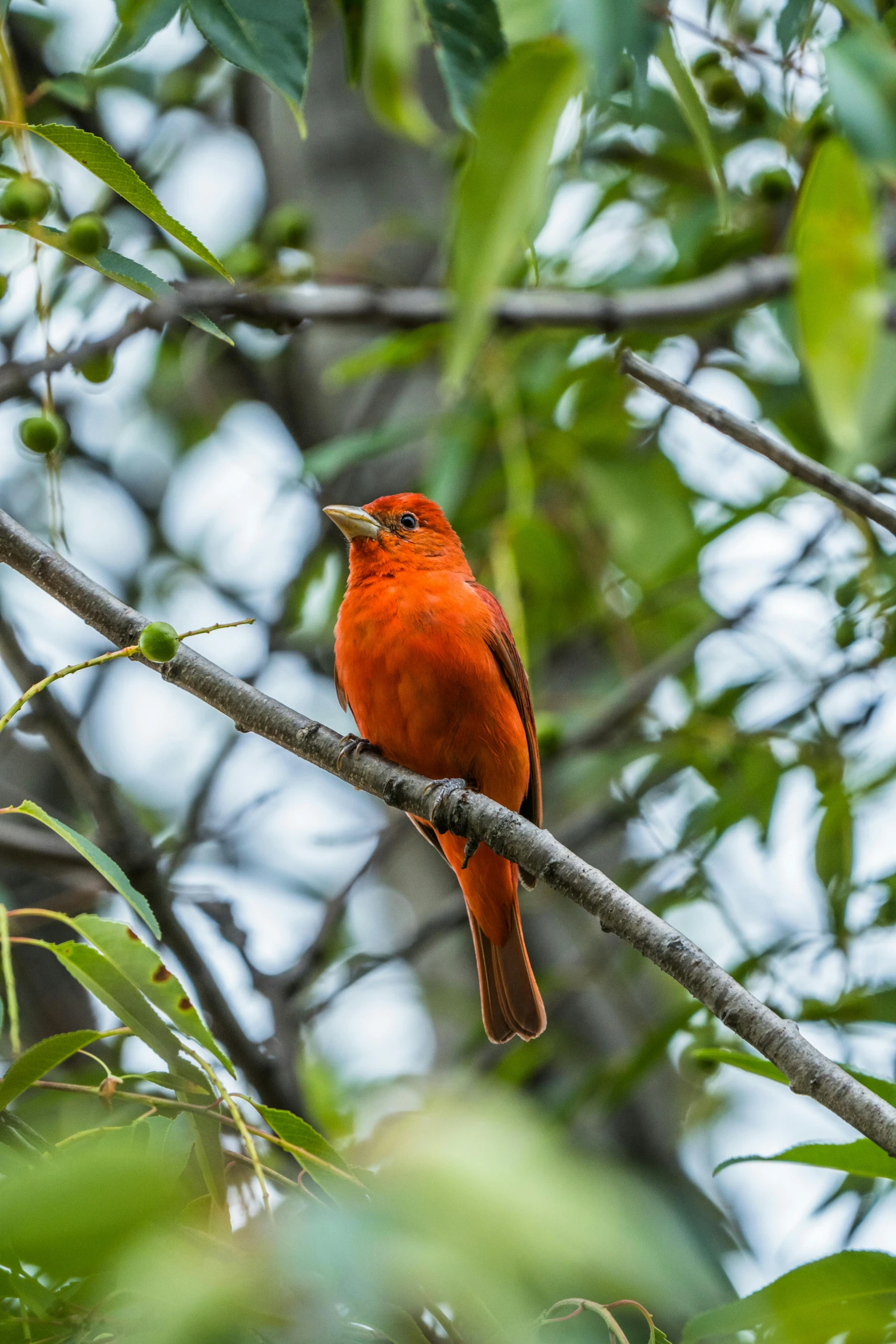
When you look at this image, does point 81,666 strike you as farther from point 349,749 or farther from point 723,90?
point 723,90

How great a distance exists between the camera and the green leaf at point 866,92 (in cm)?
153

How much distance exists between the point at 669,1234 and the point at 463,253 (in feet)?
4.05

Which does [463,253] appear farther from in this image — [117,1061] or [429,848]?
[429,848]

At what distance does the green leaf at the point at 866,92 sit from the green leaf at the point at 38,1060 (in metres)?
1.57

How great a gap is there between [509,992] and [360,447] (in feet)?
6.56

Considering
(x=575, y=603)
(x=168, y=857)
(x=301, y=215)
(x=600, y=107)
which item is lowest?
(x=600, y=107)

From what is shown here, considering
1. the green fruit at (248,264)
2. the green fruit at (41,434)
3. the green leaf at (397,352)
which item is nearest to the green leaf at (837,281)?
the green fruit at (41,434)

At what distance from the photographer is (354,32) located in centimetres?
253

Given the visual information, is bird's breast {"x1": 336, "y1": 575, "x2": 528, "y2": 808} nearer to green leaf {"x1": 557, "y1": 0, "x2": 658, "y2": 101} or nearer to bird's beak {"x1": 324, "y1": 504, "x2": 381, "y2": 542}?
bird's beak {"x1": 324, "y1": 504, "x2": 381, "y2": 542}

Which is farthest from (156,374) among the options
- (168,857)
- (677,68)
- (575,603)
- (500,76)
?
(500,76)

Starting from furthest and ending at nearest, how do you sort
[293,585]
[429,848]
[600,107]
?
[429,848]
[293,585]
[600,107]

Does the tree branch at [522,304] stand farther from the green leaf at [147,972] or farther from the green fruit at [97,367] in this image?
the green leaf at [147,972]

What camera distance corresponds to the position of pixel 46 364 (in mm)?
2787

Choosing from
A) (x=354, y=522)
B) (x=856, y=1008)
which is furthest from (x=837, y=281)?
(x=856, y=1008)
